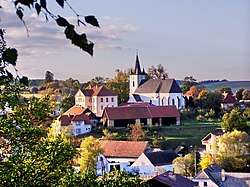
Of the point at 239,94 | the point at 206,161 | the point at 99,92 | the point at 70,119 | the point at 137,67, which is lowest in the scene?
the point at 206,161

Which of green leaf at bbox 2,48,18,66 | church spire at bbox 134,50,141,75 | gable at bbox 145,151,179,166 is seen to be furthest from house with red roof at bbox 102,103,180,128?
green leaf at bbox 2,48,18,66

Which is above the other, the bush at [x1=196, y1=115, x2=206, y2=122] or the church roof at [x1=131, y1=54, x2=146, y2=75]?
the church roof at [x1=131, y1=54, x2=146, y2=75]

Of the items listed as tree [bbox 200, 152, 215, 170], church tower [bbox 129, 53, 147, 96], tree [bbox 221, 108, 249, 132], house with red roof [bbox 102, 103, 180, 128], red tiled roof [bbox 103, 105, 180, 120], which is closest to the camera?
tree [bbox 200, 152, 215, 170]

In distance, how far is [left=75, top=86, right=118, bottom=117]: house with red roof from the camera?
1916 inches

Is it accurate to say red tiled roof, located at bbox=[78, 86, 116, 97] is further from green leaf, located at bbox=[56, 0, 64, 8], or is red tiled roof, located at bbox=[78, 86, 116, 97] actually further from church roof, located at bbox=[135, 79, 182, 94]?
green leaf, located at bbox=[56, 0, 64, 8]

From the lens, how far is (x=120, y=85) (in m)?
55.4

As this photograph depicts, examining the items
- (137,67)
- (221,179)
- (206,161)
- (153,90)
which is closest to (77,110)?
(153,90)

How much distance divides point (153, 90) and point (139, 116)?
10.2m

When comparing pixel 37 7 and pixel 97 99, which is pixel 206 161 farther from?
pixel 37 7

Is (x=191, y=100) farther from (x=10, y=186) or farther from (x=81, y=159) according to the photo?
(x=10, y=186)

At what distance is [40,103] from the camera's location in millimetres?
7930

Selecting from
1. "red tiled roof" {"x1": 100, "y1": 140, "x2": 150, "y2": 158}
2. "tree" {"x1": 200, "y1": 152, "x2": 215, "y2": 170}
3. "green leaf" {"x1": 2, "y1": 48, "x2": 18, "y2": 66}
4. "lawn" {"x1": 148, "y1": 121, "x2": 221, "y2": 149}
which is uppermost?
"green leaf" {"x1": 2, "y1": 48, "x2": 18, "y2": 66}

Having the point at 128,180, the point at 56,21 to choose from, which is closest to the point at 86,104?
the point at 128,180

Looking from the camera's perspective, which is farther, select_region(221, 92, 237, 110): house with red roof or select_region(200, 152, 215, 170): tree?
select_region(221, 92, 237, 110): house with red roof
